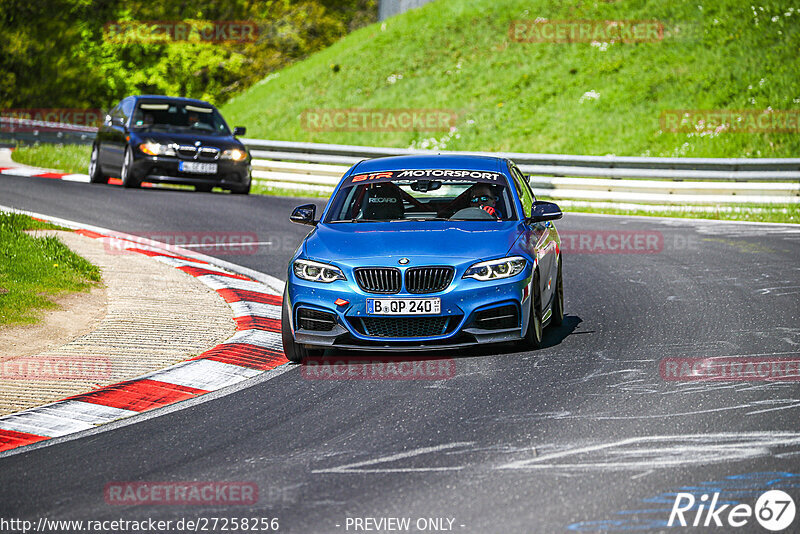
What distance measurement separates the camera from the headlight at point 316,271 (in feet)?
26.6

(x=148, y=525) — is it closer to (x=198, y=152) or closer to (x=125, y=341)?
(x=125, y=341)

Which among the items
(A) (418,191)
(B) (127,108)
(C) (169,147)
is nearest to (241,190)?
(C) (169,147)

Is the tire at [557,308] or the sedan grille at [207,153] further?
the sedan grille at [207,153]

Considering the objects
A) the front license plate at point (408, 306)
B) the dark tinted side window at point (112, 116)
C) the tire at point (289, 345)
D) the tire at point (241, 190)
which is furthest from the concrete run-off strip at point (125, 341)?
the dark tinted side window at point (112, 116)

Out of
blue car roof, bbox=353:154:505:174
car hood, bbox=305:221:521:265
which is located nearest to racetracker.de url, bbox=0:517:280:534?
car hood, bbox=305:221:521:265

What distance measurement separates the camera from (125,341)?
346 inches

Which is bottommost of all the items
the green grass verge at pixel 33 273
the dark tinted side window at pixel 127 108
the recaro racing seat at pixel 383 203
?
the green grass verge at pixel 33 273

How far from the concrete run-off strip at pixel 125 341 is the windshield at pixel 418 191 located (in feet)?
4.75

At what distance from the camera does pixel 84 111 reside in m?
54.0

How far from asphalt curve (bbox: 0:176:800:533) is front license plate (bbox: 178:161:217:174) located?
11.3 meters

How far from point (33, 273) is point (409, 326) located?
14.9ft

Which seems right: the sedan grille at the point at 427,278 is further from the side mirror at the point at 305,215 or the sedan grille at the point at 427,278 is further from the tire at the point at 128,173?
the tire at the point at 128,173

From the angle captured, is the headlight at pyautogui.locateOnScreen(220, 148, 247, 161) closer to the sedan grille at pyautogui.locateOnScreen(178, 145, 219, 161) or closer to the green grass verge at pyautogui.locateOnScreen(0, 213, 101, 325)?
the sedan grille at pyautogui.locateOnScreen(178, 145, 219, 161)

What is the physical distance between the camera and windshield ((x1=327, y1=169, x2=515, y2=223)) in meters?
9.22
